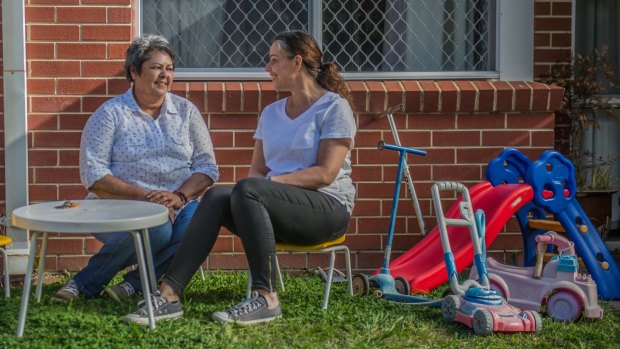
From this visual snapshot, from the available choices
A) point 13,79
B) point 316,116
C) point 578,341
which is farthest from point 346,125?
point 13,79

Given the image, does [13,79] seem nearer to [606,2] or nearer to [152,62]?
[152,62]

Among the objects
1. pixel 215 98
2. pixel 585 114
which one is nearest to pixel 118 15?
pixel 215 98

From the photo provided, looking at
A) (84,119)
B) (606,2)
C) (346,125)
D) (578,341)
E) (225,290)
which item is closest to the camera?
(578,341)

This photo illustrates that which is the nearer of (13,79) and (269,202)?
(269,202)

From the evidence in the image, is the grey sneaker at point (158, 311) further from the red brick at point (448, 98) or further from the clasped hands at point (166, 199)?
the red brick at point (448, 98)

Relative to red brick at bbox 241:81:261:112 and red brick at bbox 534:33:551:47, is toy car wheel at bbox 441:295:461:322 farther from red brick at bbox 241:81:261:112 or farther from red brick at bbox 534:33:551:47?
red brick at bbox 534:33:551:47

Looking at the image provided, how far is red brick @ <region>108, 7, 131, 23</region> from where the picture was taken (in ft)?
18.8

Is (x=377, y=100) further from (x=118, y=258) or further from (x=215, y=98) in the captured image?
(x=118, y=258)

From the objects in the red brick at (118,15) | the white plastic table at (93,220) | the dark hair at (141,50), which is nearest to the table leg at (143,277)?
the white plastic table at (93,220)

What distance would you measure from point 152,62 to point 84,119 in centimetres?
93

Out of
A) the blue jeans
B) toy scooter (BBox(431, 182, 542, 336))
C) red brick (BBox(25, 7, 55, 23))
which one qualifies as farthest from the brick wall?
toy scooter (BBox(431, 182, 542, 336))

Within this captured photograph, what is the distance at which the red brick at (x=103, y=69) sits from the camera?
18.8 ft

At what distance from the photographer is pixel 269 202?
4520 mm

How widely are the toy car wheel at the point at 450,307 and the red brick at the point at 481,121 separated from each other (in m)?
1.57
